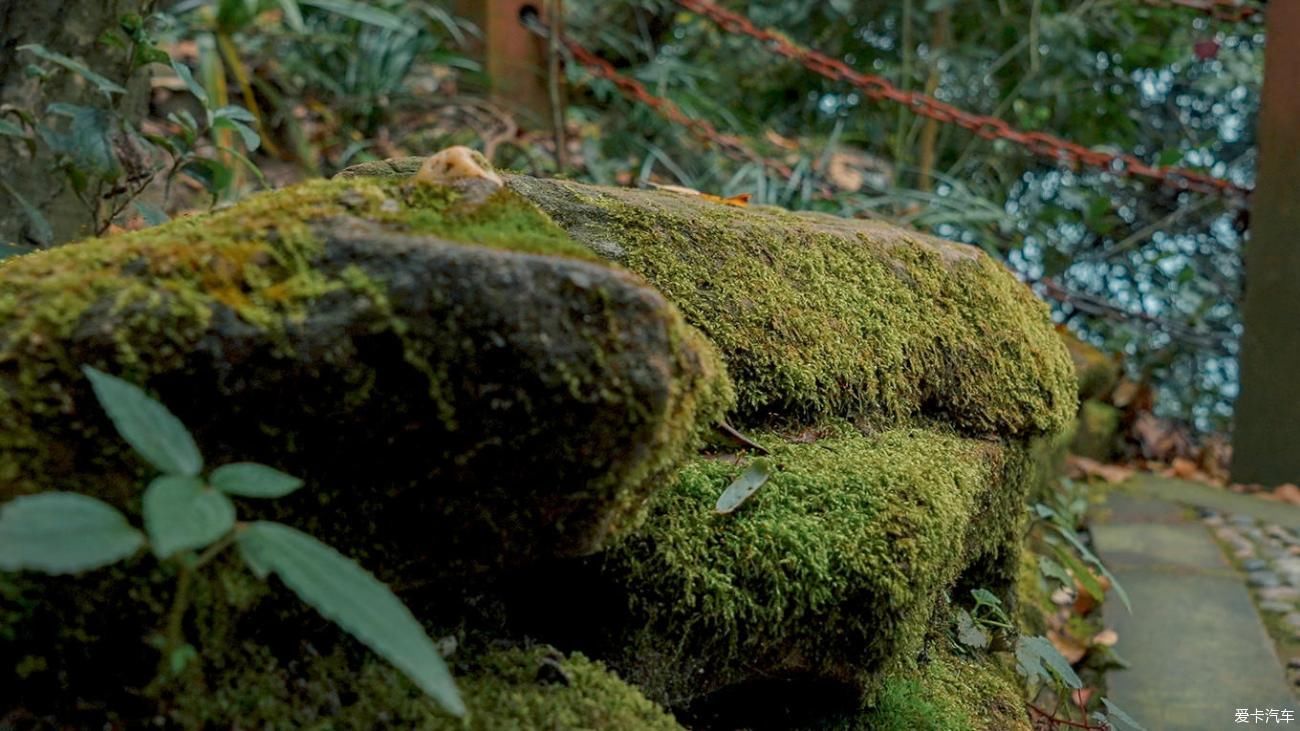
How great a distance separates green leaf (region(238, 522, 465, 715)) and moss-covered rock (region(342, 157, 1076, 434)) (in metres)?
0.72

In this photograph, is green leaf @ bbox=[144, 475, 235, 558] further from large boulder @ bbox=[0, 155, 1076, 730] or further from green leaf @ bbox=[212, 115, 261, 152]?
green leaf @ bbox=[212, 115, 261, 152]

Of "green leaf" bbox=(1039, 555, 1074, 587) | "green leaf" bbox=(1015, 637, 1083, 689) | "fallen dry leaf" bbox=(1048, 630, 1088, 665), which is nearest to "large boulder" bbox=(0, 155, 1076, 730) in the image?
"green leaf" bbox=(1015, 637, 1083, 689)

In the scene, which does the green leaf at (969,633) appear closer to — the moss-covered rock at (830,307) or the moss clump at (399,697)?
the moss-covered rock at (830,307)

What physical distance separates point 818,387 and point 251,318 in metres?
0.80

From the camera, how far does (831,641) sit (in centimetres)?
108

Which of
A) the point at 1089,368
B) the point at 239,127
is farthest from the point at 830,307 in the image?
the point at 1089,368

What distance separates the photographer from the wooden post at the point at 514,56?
3.78 meters

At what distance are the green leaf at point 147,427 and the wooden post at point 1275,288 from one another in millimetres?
4078

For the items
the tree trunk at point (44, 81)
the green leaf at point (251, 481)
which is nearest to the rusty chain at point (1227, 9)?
the tree trunk at point (44, 81)

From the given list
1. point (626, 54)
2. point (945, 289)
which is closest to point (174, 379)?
point (945, 289)

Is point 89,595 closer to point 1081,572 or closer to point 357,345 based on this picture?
point 357,345

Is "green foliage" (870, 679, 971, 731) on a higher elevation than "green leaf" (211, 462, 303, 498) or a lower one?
lower

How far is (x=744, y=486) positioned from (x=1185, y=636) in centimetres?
178

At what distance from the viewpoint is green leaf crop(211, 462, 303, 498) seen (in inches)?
26.0
